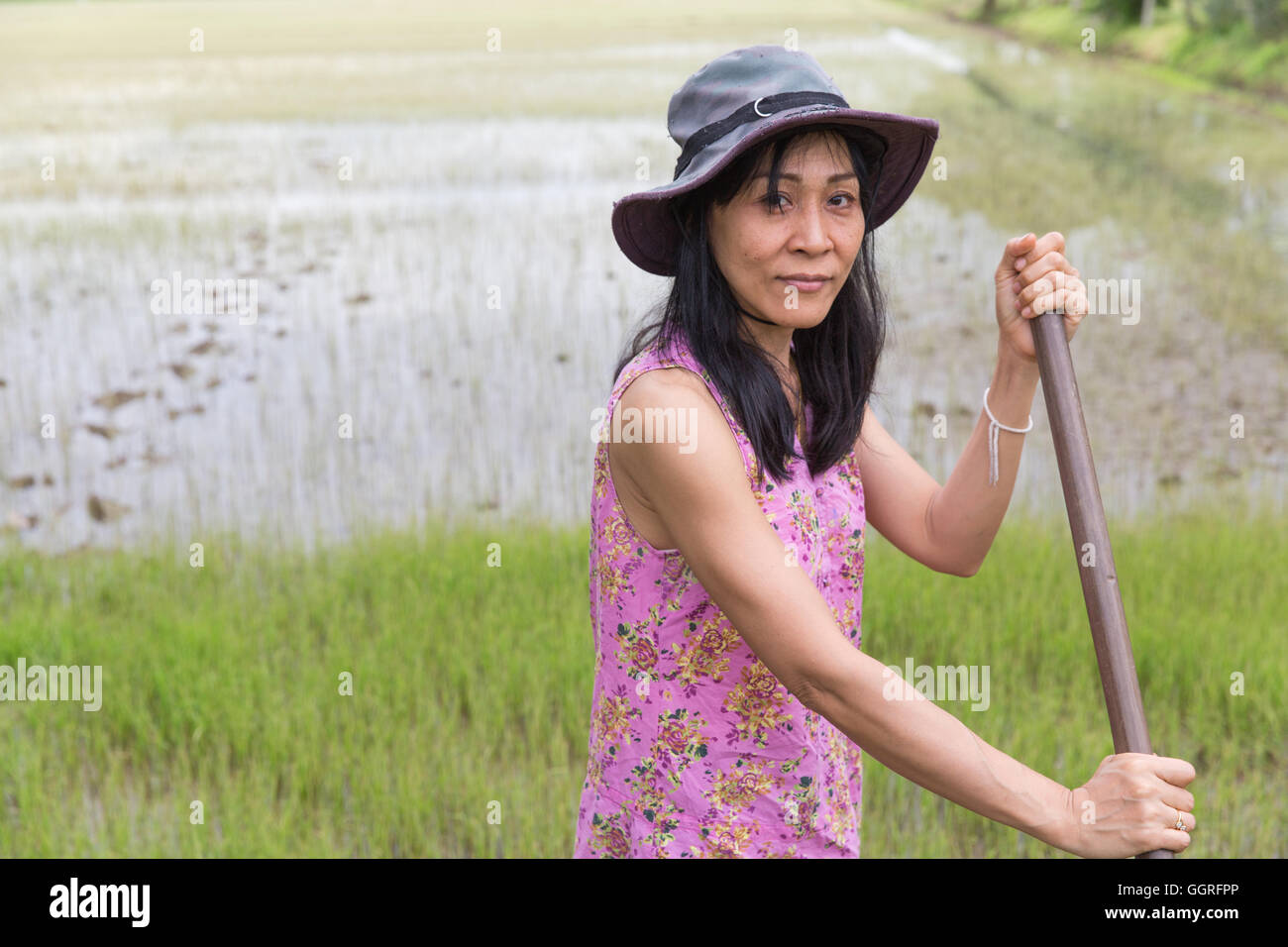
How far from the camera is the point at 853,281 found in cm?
172

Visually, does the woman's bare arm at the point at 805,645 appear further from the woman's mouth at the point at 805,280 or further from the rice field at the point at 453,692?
the rice field at the point at 453,692

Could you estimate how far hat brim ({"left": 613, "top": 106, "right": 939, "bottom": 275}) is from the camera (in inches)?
55.8

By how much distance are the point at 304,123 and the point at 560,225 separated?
3.50m

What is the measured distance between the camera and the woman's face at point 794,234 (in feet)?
4.81

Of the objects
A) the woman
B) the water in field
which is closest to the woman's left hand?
the woman

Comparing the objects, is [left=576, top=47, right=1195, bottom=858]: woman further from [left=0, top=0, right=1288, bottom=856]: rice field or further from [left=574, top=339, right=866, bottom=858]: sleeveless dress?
[left=0, top=0, right=1288, bottom=856]: rice field

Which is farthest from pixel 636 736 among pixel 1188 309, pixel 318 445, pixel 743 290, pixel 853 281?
pixel 1188 309

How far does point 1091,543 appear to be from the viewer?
1.53 m

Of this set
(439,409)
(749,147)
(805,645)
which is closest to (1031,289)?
(749,147)

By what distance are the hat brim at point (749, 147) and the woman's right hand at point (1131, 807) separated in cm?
75

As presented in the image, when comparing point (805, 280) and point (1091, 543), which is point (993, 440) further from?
point (805, 280)

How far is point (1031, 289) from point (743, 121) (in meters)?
0.45
